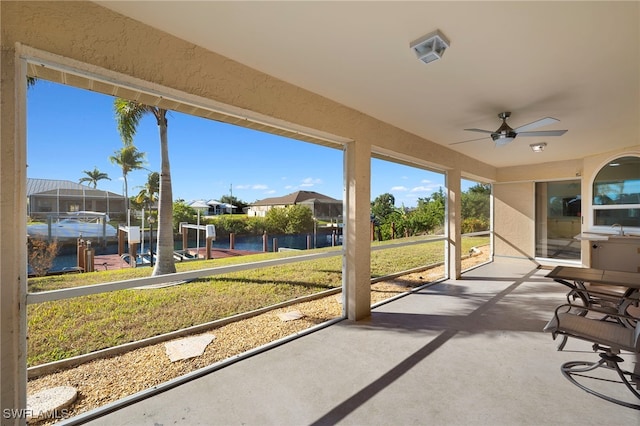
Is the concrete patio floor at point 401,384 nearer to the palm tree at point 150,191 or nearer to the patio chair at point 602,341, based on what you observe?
the patio chair at point 602,341

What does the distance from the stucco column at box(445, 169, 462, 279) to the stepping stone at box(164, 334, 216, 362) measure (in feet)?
15.7

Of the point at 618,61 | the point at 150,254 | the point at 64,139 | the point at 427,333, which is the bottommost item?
the point at 427,333

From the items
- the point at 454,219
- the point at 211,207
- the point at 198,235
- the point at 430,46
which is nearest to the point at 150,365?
the point at 198,235

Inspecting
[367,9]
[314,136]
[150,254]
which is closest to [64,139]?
[150,254]

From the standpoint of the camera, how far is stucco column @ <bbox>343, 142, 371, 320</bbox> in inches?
142

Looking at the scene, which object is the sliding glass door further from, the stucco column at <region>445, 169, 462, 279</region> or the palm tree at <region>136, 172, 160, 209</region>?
the palm tree at <region>136, 172, 160, 209</region>

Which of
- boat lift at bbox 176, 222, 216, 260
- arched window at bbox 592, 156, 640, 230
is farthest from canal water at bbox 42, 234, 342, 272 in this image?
arched window at bbox 592, 156, 640, 230

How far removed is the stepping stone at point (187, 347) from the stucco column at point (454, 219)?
4.79m

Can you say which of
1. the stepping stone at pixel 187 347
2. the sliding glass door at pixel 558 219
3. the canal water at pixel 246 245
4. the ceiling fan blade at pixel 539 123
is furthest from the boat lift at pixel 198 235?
the sliding glass door at pixel 558 219

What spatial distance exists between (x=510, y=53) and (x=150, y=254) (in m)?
3.74

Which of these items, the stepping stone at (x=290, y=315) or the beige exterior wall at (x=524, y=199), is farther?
the beige exterior wall at (x=524, y=199)

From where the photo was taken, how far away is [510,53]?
223cm

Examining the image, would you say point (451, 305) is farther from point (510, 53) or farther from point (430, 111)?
point (510, 53)

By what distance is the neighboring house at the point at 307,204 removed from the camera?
3768 millimetres
